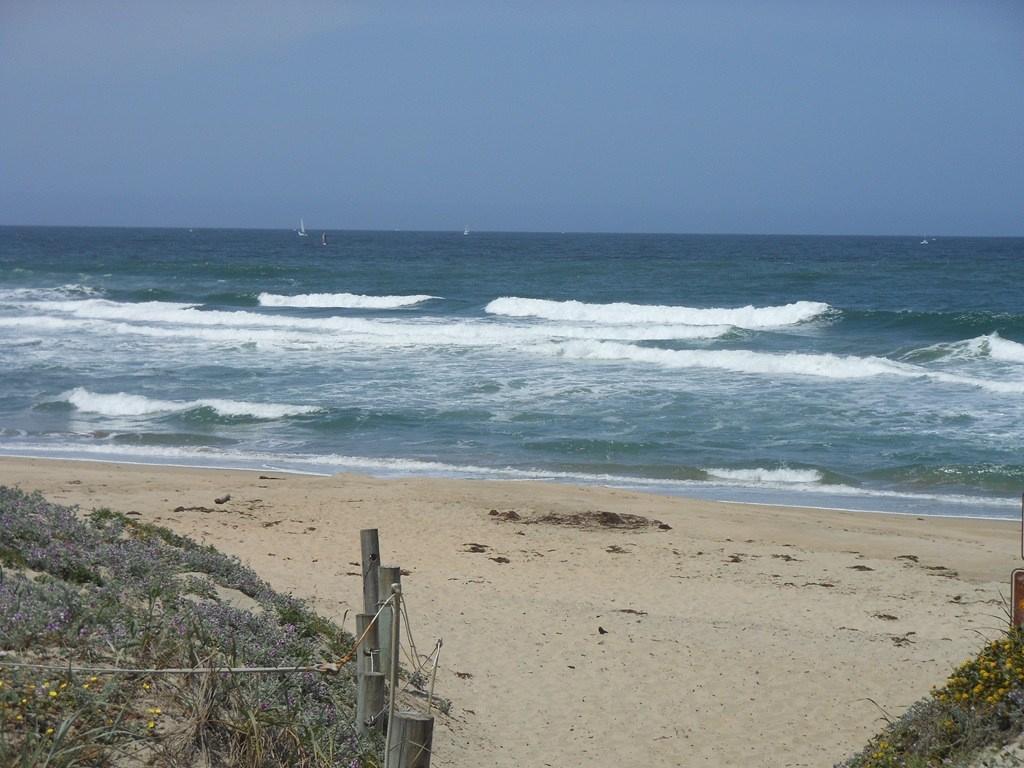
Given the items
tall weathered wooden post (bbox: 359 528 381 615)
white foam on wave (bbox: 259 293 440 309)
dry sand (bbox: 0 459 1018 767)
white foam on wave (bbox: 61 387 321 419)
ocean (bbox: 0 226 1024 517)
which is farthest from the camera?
white foam on wave (bbox: 259 293 440 309)

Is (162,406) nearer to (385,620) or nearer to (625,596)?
(625,596)

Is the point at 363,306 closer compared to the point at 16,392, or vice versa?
the point at 16,392

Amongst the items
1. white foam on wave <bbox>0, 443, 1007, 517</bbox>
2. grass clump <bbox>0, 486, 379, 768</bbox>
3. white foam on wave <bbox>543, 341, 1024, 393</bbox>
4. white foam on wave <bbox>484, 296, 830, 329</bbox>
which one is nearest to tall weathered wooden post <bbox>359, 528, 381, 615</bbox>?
grass clump <bbox>0, 486, 379, 768</bbox>

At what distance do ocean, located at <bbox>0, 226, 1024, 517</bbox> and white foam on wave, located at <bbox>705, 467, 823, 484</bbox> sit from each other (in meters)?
0.04

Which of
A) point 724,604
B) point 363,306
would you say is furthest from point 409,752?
point 363,306

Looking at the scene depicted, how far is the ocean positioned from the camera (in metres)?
15.3

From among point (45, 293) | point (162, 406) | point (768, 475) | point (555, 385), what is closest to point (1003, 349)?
point (555, 385)

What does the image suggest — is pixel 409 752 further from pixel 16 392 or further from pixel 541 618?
pixel 16 392

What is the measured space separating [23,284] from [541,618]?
44.5 m

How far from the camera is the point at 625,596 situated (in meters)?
9.19

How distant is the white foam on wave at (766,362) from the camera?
2277 centimetres

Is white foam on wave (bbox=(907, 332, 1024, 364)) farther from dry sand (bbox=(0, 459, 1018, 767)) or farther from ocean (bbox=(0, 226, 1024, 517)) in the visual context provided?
dry sand (bbox=(0, 459, 1018, 767))

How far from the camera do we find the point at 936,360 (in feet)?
82.0

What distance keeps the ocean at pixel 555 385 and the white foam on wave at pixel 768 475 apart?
0.04 metres
